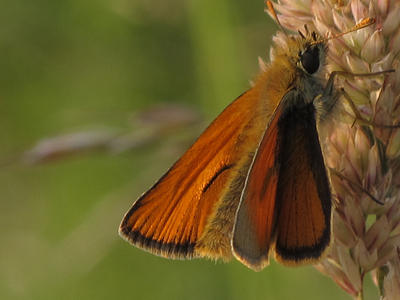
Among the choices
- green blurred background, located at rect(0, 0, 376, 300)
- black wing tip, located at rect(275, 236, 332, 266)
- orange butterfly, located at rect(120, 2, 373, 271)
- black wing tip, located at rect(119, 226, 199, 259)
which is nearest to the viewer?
black wing tip, located at rect(275, 236, 332, 266)

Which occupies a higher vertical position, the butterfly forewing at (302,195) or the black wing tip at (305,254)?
the butterfly forewing at (302,195)

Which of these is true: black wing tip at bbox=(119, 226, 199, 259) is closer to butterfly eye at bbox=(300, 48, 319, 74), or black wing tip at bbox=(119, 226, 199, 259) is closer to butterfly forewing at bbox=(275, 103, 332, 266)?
butterfly forewing at bbox=(275, 103, 332, 266)

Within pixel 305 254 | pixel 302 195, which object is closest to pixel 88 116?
pixel 302 195

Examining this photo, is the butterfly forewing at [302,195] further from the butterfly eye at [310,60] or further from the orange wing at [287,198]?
the butterfly eye at [310,60]

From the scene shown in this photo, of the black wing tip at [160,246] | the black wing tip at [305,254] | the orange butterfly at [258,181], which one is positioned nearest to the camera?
the black wing tip at [305,254]

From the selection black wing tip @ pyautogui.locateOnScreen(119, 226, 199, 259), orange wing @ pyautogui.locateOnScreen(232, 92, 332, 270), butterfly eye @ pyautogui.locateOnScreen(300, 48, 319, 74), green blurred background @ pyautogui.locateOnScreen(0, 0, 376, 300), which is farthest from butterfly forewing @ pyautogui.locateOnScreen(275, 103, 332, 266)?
green blurred background @ pyautogui.locateOnScreen(0, 0, 376, 300)

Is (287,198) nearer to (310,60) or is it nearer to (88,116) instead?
(310,60)

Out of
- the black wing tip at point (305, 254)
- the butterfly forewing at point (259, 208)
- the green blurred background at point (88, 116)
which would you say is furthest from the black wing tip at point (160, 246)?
the green blurred background at point (88, 116)
